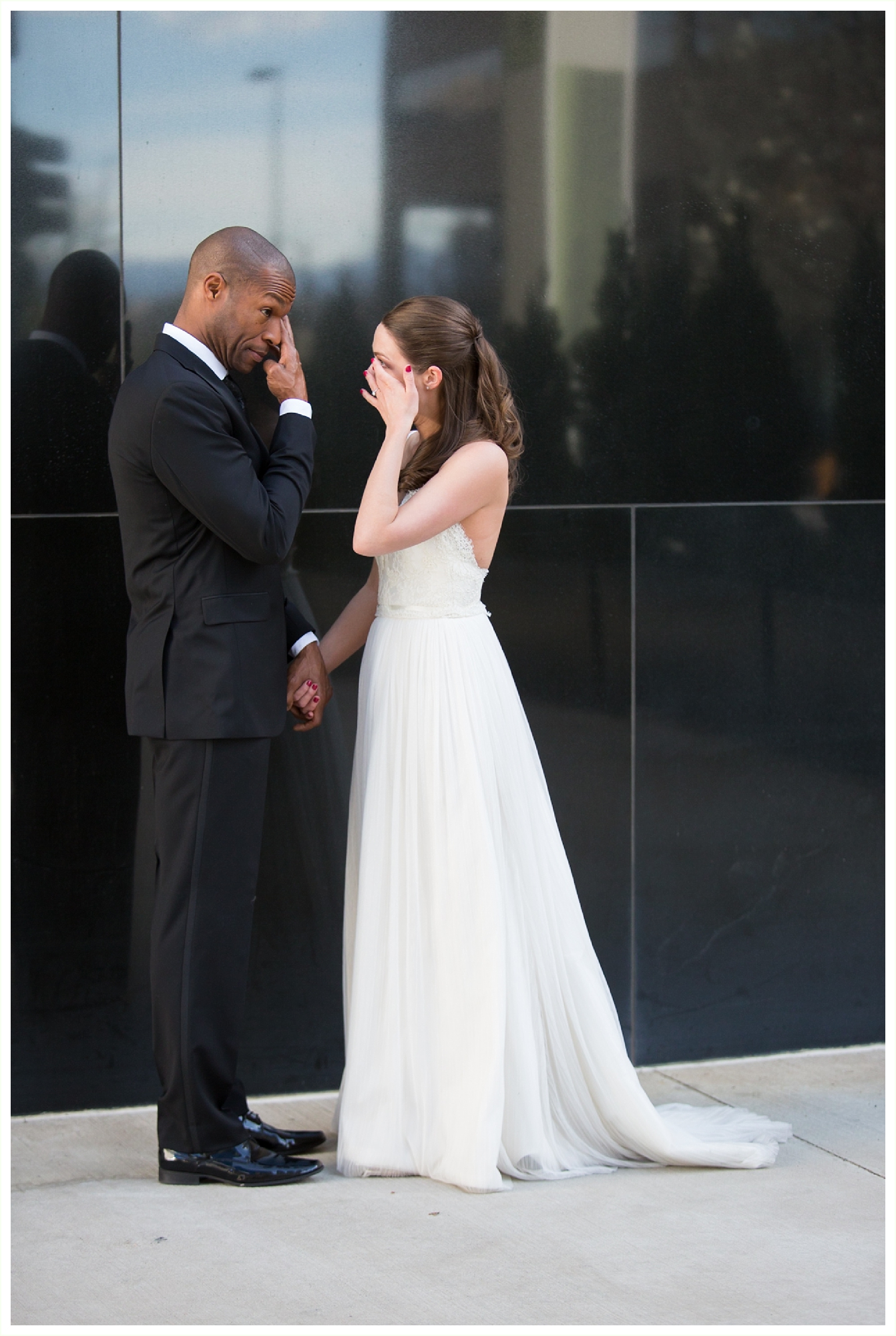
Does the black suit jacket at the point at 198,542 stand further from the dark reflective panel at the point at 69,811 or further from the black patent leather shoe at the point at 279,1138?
the black patent leather shoe at the point at 279,1138

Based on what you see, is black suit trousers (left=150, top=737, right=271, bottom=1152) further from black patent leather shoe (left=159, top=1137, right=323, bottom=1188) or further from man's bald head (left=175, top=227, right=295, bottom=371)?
man's bald head (left=175, top=227, right=295, bottom=371)

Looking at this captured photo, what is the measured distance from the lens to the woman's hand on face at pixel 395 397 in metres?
3.47

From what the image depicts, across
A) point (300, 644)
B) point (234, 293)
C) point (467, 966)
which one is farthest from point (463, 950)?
point (234, 293)

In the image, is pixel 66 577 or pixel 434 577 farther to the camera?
pixel 66 577

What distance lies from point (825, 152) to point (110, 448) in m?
2.46

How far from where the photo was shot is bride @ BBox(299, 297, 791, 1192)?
351 cm

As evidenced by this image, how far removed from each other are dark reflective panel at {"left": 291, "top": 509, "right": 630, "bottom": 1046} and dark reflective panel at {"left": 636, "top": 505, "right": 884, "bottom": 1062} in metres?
0.07

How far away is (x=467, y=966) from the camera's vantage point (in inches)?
139

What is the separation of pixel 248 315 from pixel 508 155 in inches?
46.5

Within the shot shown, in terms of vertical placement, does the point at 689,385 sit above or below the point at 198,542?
above

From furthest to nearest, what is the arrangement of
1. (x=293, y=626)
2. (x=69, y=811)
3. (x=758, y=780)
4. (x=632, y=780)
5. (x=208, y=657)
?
(x=758, y=780) < (x=632, y=780) < (x=69, y=811) < (x=293, y=626) < (x=208, y=657)

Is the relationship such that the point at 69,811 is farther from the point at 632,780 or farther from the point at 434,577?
the point at 632,780

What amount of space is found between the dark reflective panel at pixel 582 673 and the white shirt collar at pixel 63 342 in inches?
43.0
